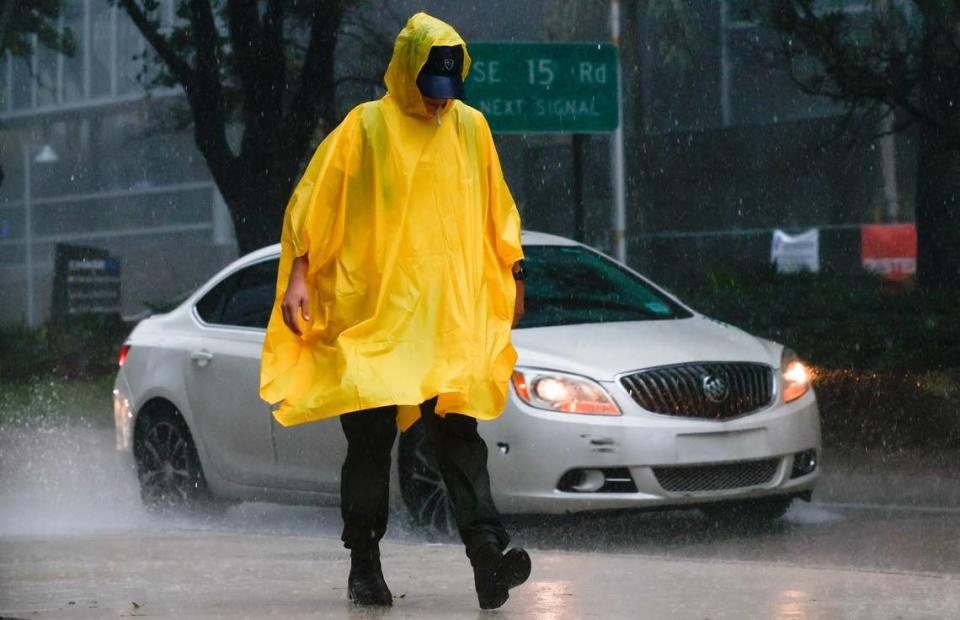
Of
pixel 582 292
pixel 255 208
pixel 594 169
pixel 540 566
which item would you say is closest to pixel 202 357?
pixel 582 292

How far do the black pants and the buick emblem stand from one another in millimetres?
2743

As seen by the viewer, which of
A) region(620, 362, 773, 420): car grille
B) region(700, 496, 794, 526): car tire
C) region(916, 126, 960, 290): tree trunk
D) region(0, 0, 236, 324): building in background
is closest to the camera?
region(620, 362, 773, 420): car grille

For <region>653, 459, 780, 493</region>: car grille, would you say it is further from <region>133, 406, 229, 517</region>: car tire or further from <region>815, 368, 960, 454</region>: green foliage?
<region>815, 368, 960, 454</region>: green foliage

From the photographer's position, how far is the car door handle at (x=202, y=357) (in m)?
9.77

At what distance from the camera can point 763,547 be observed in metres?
8.49

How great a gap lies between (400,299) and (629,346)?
307cm

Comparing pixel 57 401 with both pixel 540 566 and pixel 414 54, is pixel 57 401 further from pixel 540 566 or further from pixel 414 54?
pixel 414 54

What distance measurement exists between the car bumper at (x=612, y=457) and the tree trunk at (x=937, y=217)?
905 cm

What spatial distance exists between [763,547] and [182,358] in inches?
120

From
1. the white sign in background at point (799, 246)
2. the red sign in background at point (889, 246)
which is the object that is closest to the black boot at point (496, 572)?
the red sign in background at point (889, 246)

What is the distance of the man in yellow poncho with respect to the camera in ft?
19.1

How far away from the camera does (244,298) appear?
32.7 ft

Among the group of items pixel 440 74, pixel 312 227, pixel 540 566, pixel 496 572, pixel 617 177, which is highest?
pixel 617 177

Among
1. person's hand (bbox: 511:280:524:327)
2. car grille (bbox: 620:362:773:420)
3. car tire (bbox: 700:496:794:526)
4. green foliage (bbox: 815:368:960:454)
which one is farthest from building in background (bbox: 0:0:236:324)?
person's hand (bbox: 511:280:524:327)
